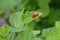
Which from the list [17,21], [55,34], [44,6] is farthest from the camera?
[44,6]

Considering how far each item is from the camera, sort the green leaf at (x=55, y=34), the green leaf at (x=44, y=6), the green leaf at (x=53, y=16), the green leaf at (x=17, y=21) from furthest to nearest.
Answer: the green leaf at (x=53, y=16)
the green leaf at (x=44, y=6)
the green leaf at (x=17, y=21)
the green leaf at (x=55, y=34)

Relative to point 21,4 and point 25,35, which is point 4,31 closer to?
point 25,35

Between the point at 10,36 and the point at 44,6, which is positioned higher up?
the point at 44,6

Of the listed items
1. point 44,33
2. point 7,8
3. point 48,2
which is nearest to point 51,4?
point 48,2

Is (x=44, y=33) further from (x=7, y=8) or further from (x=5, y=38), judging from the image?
(x=7, y=8)

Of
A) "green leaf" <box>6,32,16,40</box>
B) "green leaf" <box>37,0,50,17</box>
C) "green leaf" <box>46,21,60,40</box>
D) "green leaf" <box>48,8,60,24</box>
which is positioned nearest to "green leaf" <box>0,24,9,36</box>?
"green leaf" <box>6,32,16,40</box>

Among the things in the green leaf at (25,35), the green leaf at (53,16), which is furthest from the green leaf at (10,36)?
the green leaf at (53,16)

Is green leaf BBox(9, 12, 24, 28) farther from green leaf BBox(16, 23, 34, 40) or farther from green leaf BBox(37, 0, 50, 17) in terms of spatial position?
green leaf BBox(37, 0, 50, 17)

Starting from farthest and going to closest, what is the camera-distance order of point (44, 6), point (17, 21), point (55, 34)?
point (44, 6), point (17, 21), point (55, 34)

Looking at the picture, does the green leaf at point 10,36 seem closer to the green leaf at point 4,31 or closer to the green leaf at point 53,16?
the green leaf at point 4,31

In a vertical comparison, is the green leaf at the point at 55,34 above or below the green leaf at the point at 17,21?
below

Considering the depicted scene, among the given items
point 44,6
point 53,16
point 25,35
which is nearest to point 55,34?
point 25,35
